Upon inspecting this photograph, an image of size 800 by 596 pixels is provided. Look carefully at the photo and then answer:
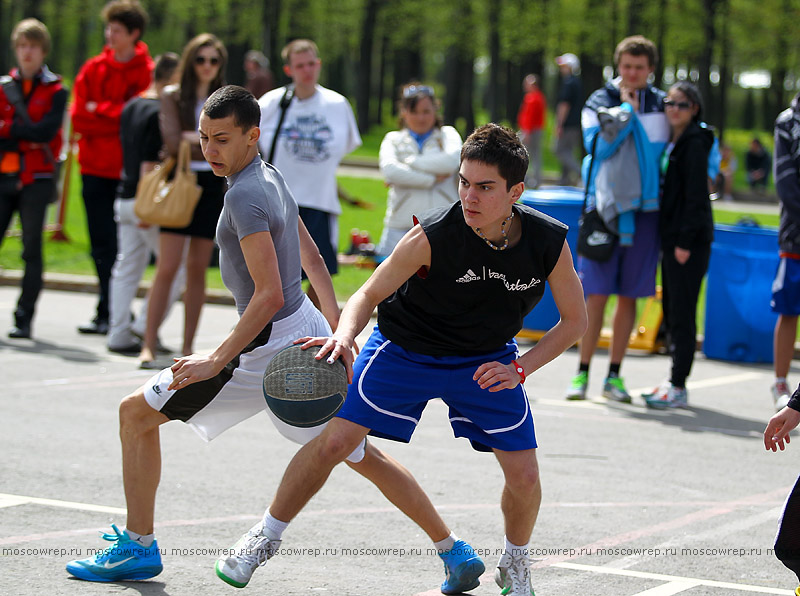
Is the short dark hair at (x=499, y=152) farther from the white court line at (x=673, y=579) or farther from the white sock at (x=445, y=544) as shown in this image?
the white court line at (x=673, y=579)

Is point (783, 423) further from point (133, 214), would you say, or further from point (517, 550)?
point (133, 214)

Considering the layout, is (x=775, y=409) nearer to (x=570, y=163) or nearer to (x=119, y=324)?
(x=119, y=324)

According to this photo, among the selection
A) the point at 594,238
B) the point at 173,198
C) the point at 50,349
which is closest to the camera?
the point at 594,238

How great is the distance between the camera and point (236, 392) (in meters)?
4.60

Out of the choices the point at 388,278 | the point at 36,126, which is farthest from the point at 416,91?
the point at 388,278

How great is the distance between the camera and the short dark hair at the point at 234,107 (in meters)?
4.42

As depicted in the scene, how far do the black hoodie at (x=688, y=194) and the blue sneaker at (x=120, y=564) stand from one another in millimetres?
5109

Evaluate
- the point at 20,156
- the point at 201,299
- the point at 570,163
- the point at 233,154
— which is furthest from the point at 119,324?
the point at 570,163

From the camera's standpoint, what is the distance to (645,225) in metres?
8.77

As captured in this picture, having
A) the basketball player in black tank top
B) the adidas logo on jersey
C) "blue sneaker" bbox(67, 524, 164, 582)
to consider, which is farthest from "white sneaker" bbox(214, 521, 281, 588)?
the adidas logo on jersey

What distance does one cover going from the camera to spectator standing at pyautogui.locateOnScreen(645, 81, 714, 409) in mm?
8531

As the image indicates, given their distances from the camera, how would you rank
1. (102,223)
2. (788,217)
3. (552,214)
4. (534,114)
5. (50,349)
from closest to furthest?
(788,217), (50,349), (102,223), (552,214), (534,114)

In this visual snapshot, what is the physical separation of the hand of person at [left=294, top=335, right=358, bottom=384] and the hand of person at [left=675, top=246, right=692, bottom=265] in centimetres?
491

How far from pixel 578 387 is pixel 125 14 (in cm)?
482
